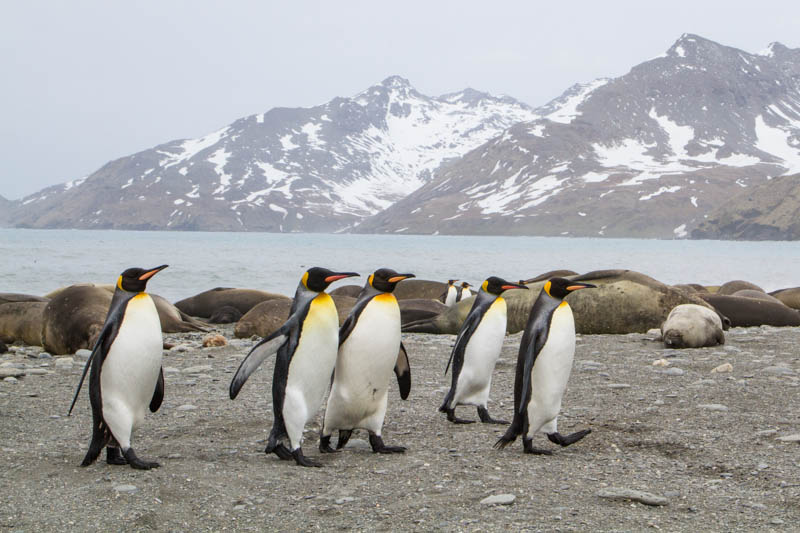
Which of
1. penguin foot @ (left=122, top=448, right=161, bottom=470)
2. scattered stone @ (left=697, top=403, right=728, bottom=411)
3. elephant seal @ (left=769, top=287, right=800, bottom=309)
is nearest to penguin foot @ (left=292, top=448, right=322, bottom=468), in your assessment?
penguin foot @ (left=122, top=448, right=161, bottom=470)

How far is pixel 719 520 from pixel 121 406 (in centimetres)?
376

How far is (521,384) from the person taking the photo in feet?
18.7

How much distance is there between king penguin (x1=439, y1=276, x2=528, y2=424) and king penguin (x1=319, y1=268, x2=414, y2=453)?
110cm

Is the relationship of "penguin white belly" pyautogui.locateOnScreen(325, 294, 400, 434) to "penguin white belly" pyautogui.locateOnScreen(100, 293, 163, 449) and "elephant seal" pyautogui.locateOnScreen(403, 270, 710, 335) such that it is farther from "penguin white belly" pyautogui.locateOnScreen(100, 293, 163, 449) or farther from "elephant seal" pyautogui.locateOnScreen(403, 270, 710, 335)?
"elephant seal" pyautogui.locateOnScreen(403, 270, 710, 335)

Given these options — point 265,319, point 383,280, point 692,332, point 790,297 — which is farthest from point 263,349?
point 790,297

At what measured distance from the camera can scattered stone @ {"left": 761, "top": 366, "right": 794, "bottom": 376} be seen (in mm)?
8422

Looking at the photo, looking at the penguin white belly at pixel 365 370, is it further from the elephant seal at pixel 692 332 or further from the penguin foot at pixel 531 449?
the elephant seal at pixel 692 332

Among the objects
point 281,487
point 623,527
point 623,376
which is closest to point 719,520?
point 623,527

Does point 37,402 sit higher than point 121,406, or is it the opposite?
point 121,406

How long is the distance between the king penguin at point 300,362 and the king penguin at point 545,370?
4.56 ft

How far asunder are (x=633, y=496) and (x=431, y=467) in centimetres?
135

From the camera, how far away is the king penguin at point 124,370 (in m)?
5.15

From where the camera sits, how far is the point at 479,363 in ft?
22.5

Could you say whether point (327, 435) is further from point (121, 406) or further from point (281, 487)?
point (121, 406)
